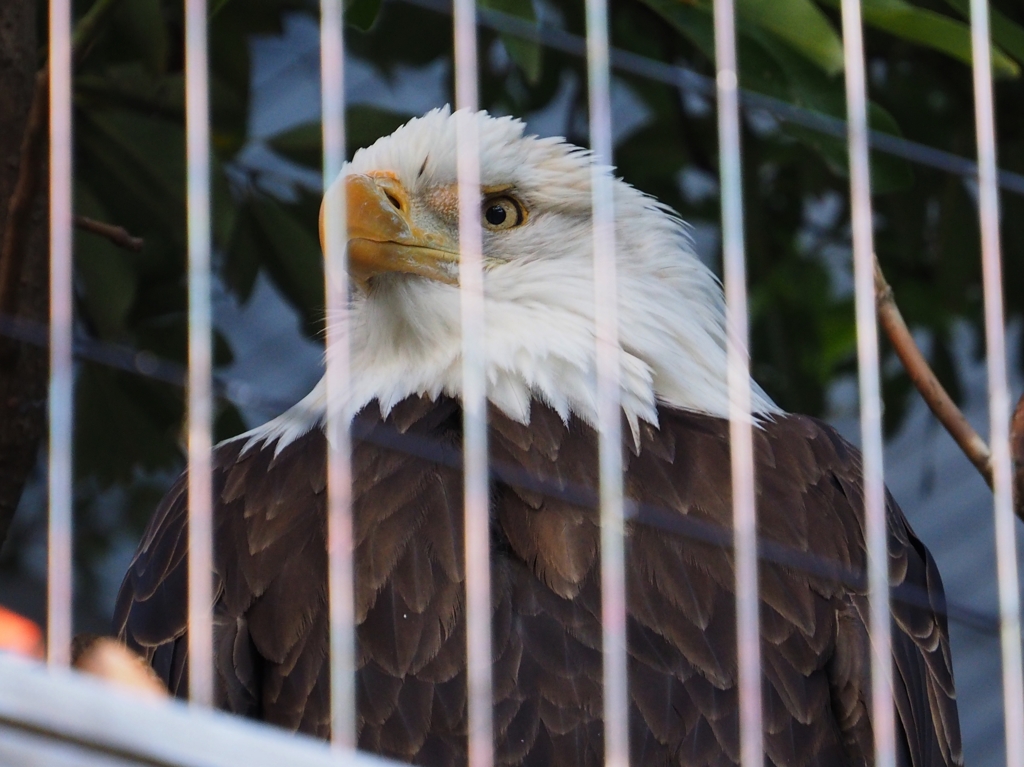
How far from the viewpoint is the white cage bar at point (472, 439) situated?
110 cm

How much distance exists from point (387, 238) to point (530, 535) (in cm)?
47

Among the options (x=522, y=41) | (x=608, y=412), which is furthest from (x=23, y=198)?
(x=608, y=412)

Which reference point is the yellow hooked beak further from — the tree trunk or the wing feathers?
the tree trunk

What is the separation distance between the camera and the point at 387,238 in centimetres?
229

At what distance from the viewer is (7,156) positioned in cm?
217

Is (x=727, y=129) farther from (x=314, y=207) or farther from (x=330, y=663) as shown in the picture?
(x=314, y=207)

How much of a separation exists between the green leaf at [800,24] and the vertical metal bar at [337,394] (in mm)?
439

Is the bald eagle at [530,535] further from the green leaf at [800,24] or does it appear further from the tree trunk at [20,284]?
the green leaf at [800,24]

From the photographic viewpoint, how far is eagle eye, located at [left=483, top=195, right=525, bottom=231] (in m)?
2.44

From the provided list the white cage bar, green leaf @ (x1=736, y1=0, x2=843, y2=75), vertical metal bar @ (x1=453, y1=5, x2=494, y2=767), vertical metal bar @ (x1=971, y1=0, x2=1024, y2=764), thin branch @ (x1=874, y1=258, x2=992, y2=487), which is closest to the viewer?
the white cage bar

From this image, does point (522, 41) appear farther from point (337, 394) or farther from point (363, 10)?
point (337, 394)

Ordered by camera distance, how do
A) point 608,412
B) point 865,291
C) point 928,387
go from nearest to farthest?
point 865,291 → point 928,387 → point 608,412

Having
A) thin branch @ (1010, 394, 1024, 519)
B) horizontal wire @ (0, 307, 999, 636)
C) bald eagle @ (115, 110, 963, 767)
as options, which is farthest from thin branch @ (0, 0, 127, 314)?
thin branch @ (1010, 394, 1024, 519)

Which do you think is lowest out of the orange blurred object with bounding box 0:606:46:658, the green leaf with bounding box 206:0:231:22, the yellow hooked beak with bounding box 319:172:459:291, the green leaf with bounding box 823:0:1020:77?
the orange blurred object with bounding box 0:606:46:658
